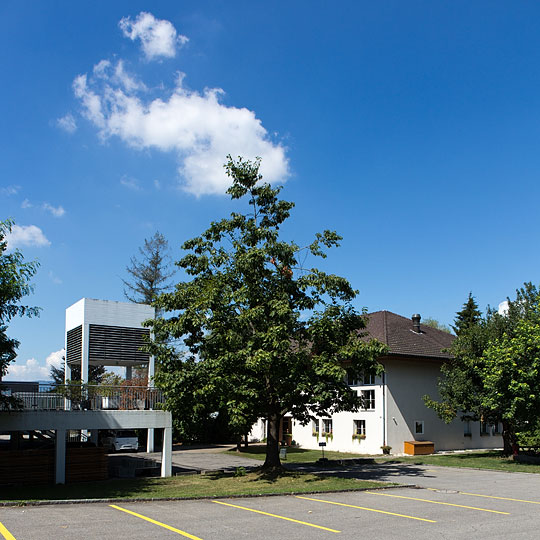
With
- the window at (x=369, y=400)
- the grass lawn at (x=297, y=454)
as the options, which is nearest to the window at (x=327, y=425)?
the grass lawn at (x=297, y=454)

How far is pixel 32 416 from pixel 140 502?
23.6 feet

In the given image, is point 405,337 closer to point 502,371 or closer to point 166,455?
point 502,371

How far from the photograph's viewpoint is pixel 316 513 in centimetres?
1311

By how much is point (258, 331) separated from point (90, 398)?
22.2 ft

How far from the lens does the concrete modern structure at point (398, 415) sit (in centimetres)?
3381

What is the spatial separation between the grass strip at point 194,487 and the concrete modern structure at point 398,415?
1238 cm

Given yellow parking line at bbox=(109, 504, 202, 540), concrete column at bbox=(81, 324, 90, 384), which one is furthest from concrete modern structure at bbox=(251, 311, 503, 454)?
yellow parking line at bbox=(109, 504, 202, 540)

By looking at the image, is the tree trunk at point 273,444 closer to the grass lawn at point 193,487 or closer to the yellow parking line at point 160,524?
the grass lawn at point 193,487

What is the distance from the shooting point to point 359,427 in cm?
3512

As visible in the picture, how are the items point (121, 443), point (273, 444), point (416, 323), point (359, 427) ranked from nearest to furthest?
point (273, 444)
point (359, 427)
point (121, 443)
point (416, 323)

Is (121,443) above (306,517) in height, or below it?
below

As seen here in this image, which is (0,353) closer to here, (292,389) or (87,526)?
(87,526)

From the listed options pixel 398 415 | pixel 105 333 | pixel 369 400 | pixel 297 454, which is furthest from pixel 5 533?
pixel 398 415

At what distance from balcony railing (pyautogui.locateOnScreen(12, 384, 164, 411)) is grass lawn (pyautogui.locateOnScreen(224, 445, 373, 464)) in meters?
9.70
